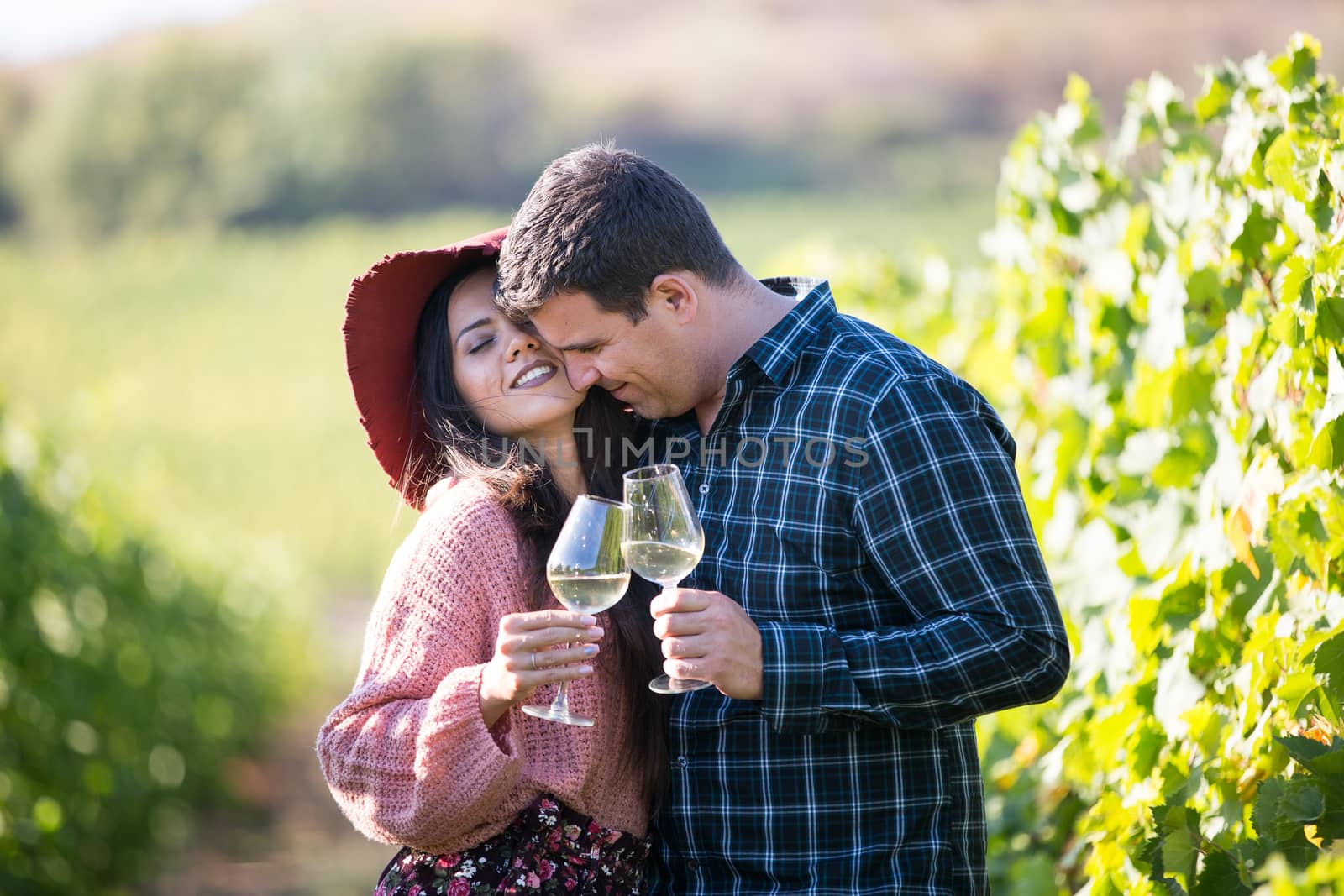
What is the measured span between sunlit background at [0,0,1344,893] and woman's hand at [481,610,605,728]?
307cm

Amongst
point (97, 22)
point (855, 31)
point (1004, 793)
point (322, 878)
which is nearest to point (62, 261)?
point (97, 22)

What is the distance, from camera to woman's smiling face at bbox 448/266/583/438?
2506mm

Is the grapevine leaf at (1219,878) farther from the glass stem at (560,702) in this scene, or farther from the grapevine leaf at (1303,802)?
the glass stem at (560,702)

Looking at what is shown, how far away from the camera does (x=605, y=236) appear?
7.54 ft

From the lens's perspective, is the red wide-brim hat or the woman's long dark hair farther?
the red wide-brim hat

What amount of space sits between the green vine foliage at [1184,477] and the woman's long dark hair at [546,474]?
31.6 inches

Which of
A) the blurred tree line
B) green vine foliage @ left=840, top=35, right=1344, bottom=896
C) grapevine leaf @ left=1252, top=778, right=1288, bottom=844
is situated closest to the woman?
green vine foliage @ left=840, top=35, right=1344, bottom=896

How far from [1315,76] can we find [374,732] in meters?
1.98

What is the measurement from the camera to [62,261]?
2497cm

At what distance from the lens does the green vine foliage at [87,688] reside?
15.5 ft

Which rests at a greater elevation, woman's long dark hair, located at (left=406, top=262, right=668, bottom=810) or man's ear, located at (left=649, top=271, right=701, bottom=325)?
man's ear, located at (left=649, top=271, right=701, bottom=325)

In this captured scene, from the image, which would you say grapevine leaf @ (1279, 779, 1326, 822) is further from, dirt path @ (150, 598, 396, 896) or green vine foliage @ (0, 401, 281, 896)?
dirt path @ (150, 598, 396, 896)

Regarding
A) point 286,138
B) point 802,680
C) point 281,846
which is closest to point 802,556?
point 802,680

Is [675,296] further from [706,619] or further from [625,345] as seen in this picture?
[706,619]
